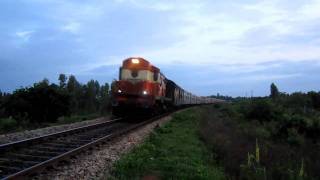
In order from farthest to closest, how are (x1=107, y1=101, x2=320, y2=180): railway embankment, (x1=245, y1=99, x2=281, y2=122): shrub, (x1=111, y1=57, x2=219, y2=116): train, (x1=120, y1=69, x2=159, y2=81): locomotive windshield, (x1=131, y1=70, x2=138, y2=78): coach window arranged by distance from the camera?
(x1=245, y1=99, x2=281, y2=122): shrub
(x1=131, y1=70, x2=138, y2=78): coach window
(x1=120, y1=69, x2=159, y2=81): locomotive windshield
(x1=111, y1=57, x2=219, y2=116): train
(x1=107, y1=101, x2=320, y2=180): railway embankment

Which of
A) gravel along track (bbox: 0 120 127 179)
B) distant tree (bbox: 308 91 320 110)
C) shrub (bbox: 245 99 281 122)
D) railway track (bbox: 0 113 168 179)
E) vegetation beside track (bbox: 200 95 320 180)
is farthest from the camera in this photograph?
distant tree (bbox: 308 91 320 110)

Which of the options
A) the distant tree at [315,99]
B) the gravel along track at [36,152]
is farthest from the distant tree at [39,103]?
the distant tree at [315,99]

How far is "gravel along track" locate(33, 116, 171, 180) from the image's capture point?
10.3 meters

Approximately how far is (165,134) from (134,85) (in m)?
9.13

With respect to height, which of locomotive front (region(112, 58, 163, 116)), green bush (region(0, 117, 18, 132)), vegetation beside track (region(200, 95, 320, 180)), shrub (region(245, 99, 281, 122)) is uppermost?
locomotive front (region(112, 58, 163, 116))

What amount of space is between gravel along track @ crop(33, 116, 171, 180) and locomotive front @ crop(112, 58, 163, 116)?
11.5 meters

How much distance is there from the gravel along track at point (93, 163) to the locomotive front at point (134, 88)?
11.5 m

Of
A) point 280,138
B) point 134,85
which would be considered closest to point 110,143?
point 134,85

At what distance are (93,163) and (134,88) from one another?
56.8 ft

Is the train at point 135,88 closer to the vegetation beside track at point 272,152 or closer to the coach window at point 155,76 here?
the coach window at point 155,76

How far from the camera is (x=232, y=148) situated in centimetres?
1648

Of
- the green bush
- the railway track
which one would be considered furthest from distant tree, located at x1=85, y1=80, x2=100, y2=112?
the railway track

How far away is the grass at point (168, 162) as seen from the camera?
10531 millimetres

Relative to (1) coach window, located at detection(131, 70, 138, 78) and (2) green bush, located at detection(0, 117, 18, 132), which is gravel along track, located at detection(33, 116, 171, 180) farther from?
(1) coach window, located at detection(131, 70, 138, 78)
